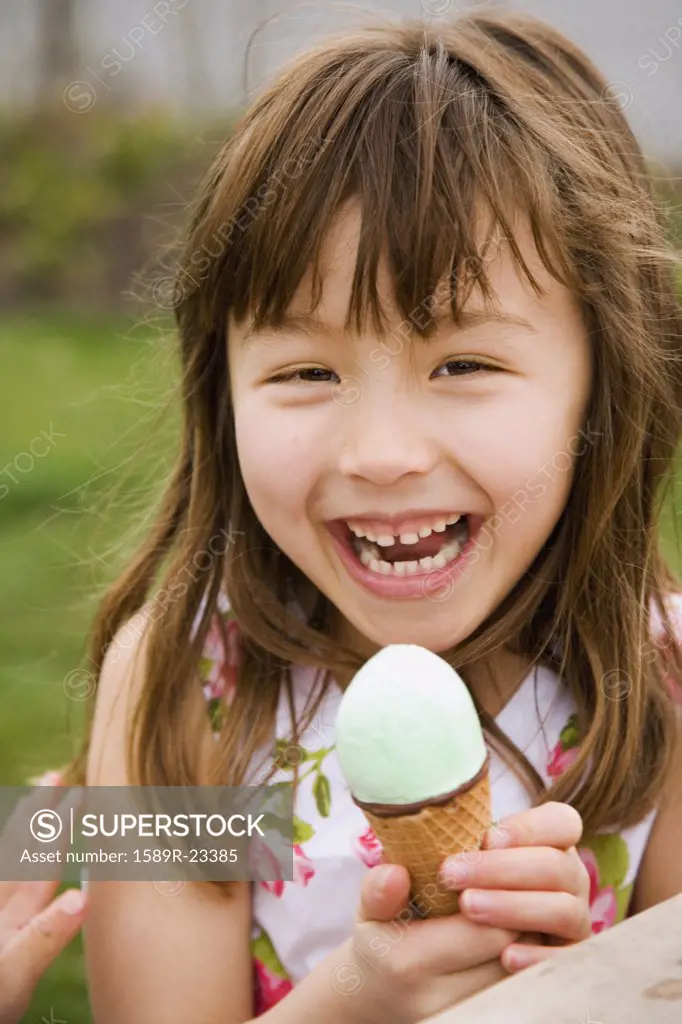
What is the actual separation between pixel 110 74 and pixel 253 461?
5966 millimetres

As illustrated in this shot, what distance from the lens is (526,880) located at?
1.44 meters

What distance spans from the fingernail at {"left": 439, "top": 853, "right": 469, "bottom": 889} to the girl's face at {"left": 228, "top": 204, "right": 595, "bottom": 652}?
0.40 metres

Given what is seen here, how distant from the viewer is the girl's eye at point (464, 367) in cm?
164

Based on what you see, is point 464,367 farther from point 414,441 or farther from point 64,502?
point 64,502

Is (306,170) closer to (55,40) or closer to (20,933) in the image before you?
(20,933)

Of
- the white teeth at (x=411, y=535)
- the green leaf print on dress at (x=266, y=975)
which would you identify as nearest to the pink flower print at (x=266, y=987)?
the green leaf print on dress at (x=266, y=975)

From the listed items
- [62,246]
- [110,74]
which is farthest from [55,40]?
[62,246]

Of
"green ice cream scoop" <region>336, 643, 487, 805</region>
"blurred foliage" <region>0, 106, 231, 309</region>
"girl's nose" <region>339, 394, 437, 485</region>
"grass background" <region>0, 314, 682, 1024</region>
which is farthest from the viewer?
"blurred foliage" <region>0, 106, 231, 309</region>

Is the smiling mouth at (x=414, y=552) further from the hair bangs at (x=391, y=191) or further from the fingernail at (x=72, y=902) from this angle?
the fingernail at (x=72, y=902)

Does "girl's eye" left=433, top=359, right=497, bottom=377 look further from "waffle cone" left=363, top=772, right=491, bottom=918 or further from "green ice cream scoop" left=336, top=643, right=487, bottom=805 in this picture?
"waffle cone" left=363, top=772, right=491, bottom=918

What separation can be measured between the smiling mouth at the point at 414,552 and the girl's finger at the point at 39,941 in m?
0.68

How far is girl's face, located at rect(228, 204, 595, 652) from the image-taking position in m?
1.61

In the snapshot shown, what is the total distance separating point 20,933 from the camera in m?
1.87

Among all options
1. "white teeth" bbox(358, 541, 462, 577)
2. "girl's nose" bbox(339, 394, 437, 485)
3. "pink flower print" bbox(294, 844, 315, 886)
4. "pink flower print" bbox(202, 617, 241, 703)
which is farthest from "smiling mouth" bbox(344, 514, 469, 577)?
"pink flower print" bbox(294, 844, 315, 886)
